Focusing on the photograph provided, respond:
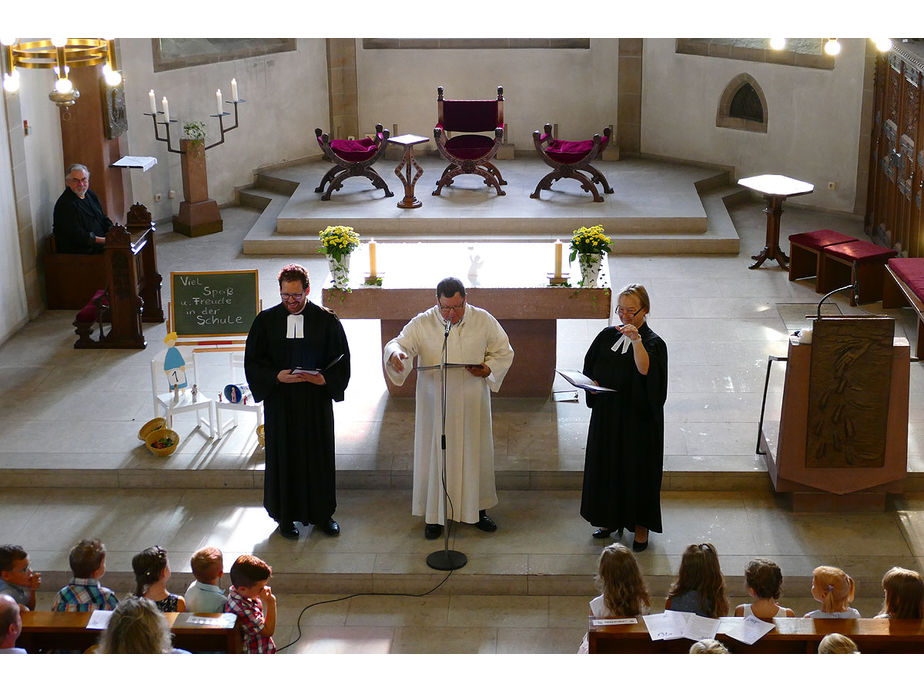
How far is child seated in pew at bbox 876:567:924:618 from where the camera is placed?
4852mm

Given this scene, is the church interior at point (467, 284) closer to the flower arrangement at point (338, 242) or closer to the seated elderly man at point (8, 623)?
the flower arrangement at point (338, 242)

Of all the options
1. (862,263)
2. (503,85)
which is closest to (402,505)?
(862,263)

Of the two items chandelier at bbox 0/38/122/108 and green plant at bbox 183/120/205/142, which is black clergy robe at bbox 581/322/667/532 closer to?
chandelier at bbox 0/38/122/108

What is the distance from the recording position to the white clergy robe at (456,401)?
22.0ft

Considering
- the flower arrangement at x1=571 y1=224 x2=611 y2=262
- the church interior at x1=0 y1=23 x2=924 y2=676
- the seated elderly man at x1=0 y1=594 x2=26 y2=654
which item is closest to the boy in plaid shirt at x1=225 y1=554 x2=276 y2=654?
the church interior at x1=0 y1=23 x2=924 y2=676

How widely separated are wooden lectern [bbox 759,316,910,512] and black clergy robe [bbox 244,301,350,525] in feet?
8.85

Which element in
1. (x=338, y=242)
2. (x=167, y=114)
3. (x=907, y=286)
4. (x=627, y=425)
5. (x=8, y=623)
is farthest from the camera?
(x=167, y=114)

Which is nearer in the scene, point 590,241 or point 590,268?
point 590,241

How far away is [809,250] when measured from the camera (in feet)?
36.7

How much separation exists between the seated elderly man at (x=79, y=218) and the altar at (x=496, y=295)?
2951 millimetres

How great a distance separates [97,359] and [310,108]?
6817mm

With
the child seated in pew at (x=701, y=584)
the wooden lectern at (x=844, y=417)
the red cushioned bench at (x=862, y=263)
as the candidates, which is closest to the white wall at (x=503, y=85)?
the red cushioned bench at (x=862, y=263)

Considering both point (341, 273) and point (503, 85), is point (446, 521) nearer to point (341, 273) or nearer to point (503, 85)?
point (341, 273)

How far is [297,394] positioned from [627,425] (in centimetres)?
191
